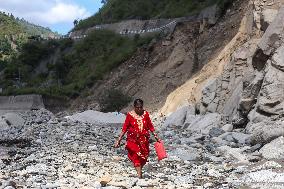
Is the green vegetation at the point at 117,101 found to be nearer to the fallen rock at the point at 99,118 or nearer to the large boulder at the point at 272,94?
the fallen rock at the point at 99,118

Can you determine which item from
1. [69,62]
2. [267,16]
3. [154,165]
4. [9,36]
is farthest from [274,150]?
[9,36]

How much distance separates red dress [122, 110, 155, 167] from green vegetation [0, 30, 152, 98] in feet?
134

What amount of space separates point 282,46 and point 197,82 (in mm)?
10865

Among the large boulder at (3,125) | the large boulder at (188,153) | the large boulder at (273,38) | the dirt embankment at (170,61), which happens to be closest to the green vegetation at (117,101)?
the dirt embankment at (170,61)

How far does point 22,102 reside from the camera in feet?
177

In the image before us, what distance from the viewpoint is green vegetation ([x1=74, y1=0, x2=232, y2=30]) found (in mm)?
57803

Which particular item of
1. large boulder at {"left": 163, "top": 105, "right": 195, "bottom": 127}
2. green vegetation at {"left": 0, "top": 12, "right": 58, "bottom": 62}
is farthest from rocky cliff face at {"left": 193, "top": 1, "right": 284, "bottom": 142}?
green vegetation at {"left": 0, "top": 12, "right": 58, "bottom": 62}

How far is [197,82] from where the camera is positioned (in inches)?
1061

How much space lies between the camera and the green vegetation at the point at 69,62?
54.6 meters

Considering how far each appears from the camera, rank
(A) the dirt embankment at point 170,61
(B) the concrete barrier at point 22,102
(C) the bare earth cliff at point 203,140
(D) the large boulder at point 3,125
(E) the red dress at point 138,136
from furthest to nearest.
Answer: (B) the concrete barrier at point 22,102 → (A) the dirt embankment at point 170,61 → (D) the large boulder at point 3,125 → (E) the red dress at point 138,136 → (C) the bare earth cliff at point 203,140

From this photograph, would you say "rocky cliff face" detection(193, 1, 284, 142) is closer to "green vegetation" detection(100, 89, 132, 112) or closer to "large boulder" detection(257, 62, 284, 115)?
"large boulder" detection(257, 62, 284, 115)

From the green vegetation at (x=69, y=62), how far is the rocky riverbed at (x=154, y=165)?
119ft

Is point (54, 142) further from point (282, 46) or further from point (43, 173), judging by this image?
point (282, 46)

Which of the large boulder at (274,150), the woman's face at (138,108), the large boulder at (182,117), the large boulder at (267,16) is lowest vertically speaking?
the large boulder at (274,150)
